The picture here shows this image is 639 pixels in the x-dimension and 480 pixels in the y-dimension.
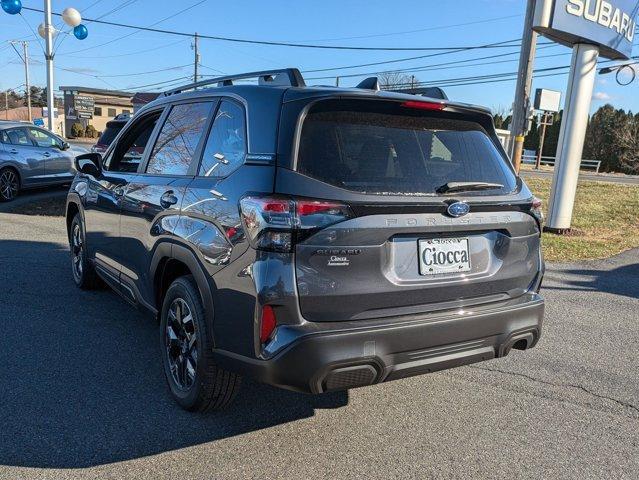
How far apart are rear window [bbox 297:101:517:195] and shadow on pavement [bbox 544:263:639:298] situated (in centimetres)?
403

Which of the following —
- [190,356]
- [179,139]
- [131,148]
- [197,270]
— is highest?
[179,139]

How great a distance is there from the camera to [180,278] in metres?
3.32

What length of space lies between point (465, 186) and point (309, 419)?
1.64m

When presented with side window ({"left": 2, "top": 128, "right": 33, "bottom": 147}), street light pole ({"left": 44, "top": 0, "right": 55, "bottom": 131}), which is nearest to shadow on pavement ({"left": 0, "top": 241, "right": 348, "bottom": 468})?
side window ({"left": 2, "top": 128, "right": 33, "bottom": 147})

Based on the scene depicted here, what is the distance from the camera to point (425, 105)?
307cm

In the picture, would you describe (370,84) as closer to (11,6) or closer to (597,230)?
(597,230)

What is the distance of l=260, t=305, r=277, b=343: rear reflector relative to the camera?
2590 millimetres

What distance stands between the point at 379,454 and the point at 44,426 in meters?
1.88

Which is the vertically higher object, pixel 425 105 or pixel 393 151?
pixel 425 105

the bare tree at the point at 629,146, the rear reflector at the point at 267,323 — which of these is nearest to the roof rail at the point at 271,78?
the rear reflector at the point at 267,323

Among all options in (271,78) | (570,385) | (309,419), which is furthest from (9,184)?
(570,385)

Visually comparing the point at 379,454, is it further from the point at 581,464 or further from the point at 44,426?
the point at 44,426

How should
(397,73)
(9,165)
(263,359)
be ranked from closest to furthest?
(263,359) → (9,165) → (397,73)

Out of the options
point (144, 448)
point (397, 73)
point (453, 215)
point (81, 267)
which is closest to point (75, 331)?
point (81, 267)
